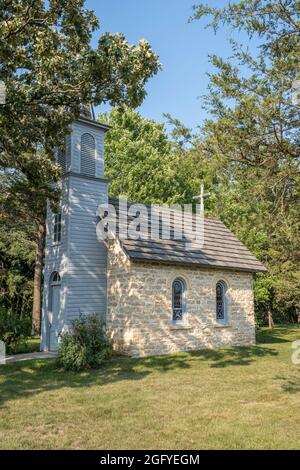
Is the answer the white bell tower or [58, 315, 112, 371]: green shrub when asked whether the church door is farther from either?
[58, 315, 112, 371]: green shrub

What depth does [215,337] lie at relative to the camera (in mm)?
16953

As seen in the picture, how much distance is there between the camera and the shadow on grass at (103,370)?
9.84 m

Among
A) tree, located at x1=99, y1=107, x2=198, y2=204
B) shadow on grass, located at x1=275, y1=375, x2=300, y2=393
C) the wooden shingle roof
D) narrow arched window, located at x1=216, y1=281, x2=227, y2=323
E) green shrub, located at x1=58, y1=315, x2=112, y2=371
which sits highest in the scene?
tree, located at x1=99, y1=107, x2=198, y2=204

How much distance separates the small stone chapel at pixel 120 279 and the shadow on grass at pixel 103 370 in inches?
41.8

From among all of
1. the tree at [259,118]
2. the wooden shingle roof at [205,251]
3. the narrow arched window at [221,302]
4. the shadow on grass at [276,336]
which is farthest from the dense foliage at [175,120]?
the shadow on grass at [276,336]

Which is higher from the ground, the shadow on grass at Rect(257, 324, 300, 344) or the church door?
the church door

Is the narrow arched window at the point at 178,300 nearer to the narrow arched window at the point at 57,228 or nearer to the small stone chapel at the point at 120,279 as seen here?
the small stone chapel at the point at 120,279

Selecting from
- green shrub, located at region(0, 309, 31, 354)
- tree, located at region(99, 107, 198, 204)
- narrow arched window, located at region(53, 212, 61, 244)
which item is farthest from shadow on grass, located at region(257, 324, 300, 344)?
tree, located at region(99, 107, 198, 204)

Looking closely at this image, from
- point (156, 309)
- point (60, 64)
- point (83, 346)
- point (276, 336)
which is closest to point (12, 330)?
point (83, 346)

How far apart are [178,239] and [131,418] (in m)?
10.7

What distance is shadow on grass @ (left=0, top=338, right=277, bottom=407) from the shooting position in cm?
984

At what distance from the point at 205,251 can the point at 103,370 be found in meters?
7.78

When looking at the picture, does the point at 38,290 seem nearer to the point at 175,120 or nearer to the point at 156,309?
the point at 156,309

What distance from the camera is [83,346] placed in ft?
39.4
